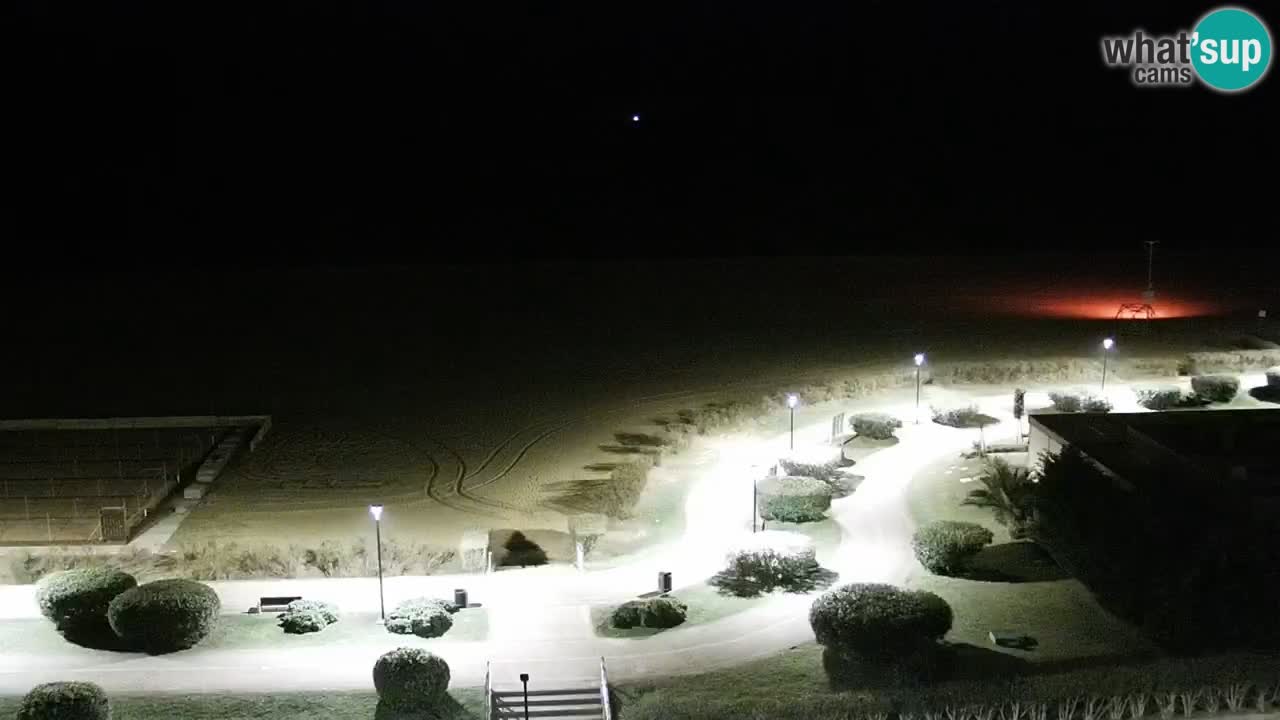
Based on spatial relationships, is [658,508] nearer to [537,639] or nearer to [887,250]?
[537,639]

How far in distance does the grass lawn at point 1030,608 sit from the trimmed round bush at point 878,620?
70.0 inches

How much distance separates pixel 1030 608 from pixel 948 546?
99.6 inches

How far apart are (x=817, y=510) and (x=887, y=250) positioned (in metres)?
72.7

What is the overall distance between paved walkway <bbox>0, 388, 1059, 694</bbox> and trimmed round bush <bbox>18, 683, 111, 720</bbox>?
7.50 feet

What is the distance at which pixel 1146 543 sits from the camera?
82.5 ft

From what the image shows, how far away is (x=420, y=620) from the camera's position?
2442 cm

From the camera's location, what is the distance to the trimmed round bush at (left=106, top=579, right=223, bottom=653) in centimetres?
2372

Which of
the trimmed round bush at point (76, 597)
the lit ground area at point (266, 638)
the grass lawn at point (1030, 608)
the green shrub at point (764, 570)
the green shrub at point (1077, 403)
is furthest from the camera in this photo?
the green shrub at point (1077, 403)

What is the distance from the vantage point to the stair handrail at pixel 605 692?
821 inches

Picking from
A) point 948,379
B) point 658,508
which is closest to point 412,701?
point 658,508

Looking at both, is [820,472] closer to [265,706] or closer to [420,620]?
[420,620]

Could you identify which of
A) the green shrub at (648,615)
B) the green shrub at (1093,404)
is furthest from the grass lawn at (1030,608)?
the green shrub at (1093,404)

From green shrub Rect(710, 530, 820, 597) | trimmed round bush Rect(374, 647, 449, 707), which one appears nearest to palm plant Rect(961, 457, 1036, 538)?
green shrub Rect(710, 530, 820, 597)

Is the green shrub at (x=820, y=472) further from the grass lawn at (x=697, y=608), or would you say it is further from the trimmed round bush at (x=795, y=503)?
the grass lawn at (x=697, y=608)
